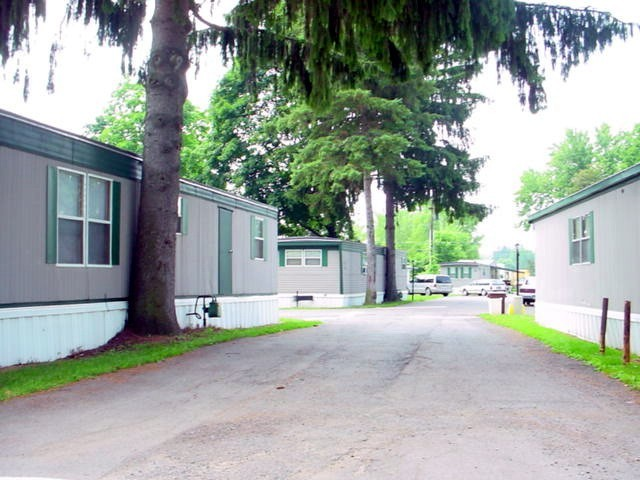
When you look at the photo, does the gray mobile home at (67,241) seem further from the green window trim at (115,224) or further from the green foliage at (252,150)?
the green foliage at (252,150)

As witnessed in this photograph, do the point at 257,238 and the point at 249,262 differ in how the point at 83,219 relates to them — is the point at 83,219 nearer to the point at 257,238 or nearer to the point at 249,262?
the point at 249,262

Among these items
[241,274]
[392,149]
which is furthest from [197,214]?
[392,149]

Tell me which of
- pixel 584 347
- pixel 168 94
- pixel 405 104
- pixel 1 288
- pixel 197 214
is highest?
pixel 405 104

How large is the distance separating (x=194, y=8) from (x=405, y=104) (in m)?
19.2

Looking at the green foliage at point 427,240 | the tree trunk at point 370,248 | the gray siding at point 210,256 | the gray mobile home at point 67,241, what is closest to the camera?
the gray mobile home at point 67,241

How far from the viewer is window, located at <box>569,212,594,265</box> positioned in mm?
14414

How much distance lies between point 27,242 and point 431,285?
1907 inches

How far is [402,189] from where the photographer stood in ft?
115

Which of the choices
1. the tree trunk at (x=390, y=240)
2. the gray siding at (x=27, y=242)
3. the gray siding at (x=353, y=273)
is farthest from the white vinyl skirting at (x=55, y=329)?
the tree trunk at (x=390, y=240)

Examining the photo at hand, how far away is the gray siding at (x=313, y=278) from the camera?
3375 centimetres

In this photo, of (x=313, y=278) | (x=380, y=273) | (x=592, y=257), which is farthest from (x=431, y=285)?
(x=592, y=257)

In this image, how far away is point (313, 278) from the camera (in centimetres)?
3394

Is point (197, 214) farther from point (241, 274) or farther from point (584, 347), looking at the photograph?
point (584, 347)

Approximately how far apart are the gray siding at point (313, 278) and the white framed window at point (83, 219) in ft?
71.8
